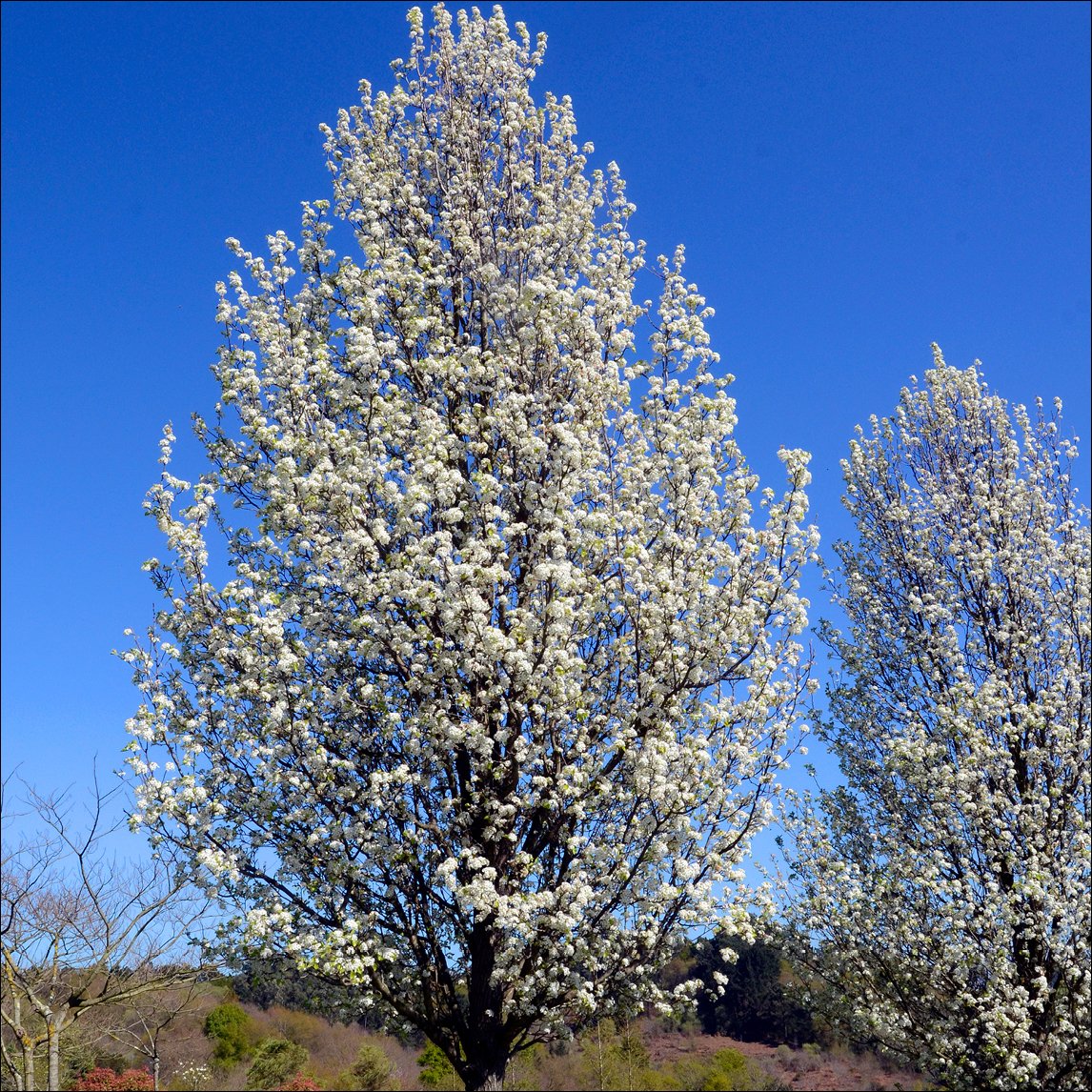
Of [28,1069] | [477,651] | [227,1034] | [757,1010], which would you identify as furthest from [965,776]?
[757,1010]

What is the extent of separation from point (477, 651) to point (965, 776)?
30.4 feet

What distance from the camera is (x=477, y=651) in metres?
9.24

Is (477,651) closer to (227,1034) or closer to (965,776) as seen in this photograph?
(965,776)

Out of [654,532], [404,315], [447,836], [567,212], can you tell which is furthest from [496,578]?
[567,212]

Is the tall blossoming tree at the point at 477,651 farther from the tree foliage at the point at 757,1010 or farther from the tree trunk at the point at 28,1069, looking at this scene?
the tree foliage at the point at 757,1010

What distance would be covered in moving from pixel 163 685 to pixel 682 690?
5368 millimetres

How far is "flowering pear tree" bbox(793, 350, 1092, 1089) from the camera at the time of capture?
14.5 meters

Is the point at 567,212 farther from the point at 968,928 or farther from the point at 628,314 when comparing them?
the point at 968,928

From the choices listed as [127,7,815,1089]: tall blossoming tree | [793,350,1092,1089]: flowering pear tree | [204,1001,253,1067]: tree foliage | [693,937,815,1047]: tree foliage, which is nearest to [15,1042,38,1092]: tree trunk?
[127,7,815,1089]: tall blossoming tree

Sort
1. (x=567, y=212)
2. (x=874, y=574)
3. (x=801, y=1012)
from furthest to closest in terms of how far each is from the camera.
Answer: (x=801, y=1012), (x=874, y=574), (x=567, y=212)

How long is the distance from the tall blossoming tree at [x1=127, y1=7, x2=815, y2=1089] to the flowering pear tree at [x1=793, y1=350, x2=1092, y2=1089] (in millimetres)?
6915

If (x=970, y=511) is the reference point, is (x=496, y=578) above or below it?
below

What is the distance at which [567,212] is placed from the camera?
11977 millimetres

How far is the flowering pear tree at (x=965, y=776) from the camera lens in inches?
571
